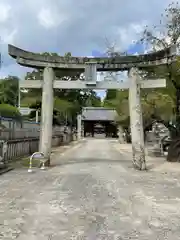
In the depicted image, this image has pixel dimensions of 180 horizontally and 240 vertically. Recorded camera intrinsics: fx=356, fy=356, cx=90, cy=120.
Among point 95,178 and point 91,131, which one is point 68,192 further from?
point 91,131

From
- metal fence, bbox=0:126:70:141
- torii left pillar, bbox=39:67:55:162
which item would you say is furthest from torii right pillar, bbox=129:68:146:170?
metal fence, bbox=0:126:70:141

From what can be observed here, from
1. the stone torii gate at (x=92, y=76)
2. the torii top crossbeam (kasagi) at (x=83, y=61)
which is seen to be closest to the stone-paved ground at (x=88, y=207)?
the stone torii gate at (x=92, y=76)

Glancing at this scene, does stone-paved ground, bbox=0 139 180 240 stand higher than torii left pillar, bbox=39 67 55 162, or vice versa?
torii left pillar, bbox=39 67 55 162

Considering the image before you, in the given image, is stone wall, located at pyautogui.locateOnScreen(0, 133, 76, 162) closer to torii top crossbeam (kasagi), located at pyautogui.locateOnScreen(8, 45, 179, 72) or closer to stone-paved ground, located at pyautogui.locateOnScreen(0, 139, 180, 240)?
torii top crossbeam (kasagi), located at pyautogui.locateOnScreen(8, 45, 179, 72)

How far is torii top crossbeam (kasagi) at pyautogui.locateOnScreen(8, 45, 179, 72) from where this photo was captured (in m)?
16.4

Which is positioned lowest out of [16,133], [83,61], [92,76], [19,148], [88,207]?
[88,207]

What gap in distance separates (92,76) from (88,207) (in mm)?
9780

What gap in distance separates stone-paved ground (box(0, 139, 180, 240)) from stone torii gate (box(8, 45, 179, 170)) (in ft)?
12.9

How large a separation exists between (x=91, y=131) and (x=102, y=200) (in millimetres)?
68190

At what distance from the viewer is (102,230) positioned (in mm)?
5926

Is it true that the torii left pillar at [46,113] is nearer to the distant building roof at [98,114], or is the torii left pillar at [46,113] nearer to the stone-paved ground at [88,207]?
the stone-paved ground at [88,207]

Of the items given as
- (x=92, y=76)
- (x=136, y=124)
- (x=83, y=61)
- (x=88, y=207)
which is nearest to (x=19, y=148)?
→ (x=92, y=76)

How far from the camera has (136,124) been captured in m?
16.2

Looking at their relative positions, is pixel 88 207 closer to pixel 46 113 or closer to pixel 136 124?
pixel 136 124
